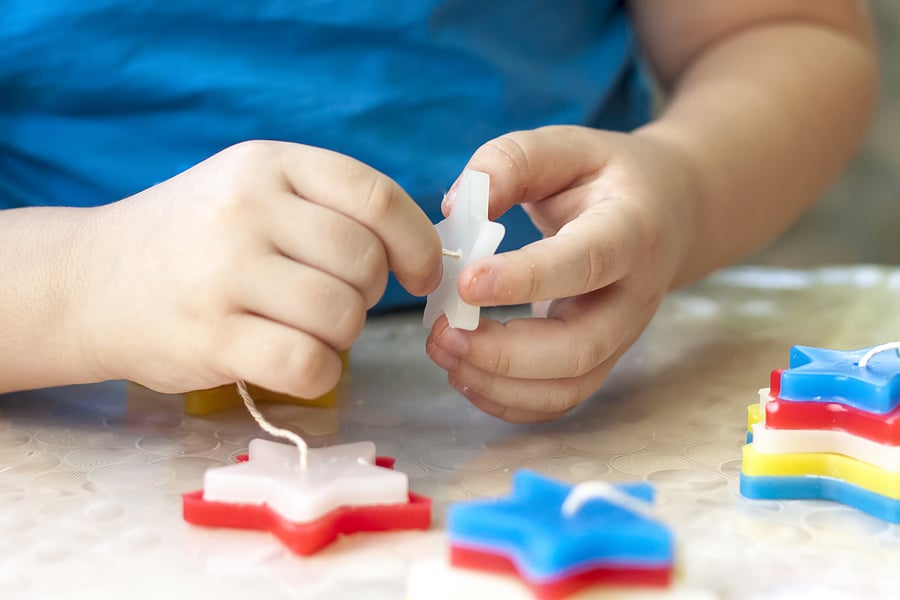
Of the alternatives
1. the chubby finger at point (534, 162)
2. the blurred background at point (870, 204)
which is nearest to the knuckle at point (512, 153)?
the chubby finger at point (534, 162)

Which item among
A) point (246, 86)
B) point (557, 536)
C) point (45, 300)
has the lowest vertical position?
point (557, 536)

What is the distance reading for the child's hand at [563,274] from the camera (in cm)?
53

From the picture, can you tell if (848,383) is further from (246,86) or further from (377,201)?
(246,86)

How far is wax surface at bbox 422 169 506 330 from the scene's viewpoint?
517mm

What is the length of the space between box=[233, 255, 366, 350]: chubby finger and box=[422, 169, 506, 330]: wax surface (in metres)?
0.07

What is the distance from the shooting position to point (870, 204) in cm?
125

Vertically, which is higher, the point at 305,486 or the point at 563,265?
the point at 563,265

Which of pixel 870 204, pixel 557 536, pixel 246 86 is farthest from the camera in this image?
pixel 870 204

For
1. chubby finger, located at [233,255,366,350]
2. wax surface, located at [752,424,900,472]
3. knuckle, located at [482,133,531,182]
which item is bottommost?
wax surface, located at [752,424,900,472]

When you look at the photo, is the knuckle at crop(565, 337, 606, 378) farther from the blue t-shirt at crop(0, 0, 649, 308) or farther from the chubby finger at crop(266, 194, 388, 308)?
the blue t-shirt at crop(0, 0, 649, 308)

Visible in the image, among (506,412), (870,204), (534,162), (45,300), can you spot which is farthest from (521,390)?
(870,204)

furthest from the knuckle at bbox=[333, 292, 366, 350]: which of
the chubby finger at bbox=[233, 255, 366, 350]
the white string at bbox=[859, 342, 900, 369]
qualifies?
the white string at bbox=[859, 342, 900, 369]

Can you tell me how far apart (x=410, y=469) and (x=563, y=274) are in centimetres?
13

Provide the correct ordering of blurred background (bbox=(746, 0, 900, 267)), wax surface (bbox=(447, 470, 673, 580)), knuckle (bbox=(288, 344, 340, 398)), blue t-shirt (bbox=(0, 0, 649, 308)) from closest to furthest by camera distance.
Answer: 1. wax surface (bbox=(447, 470, 673, 580))
2. knuckle (bbox=(288, 344, 340, 398))
3. blue t-shirt (bbox=(0, 0, 649, 308))
4. blurred background (bbox=(746, 0, 900, 267))
